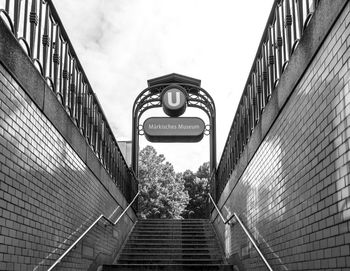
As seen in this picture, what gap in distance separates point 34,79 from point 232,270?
18.0ft

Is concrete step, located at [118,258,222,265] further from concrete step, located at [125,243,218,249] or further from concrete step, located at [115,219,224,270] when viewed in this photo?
concrete step, located at [125,243,218,249]

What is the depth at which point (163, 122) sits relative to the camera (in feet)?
53.8

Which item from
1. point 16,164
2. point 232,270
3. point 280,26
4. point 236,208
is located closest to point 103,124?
point 236,208

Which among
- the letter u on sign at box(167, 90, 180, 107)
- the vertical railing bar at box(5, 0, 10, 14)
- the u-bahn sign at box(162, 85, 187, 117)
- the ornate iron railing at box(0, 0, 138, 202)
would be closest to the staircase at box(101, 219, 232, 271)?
the ornate iron railing at box(0, 0, 138, 202)

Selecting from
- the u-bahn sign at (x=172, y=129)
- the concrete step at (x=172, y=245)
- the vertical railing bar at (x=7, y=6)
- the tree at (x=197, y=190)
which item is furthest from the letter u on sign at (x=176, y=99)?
the tree at (x=197, y=190)

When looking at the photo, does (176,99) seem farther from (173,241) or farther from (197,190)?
(197,190)

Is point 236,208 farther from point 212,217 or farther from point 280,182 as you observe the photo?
point 212,217

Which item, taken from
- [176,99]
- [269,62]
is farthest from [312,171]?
[176,99]

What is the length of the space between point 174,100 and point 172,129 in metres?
0.90

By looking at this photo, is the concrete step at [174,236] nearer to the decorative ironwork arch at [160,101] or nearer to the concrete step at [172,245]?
the concrete step at [172,245]

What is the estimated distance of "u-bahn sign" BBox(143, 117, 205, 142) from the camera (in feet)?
53.5

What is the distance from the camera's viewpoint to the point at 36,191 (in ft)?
18.3

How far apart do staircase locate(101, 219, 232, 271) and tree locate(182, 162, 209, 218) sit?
36007mm

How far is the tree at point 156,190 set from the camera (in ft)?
120
